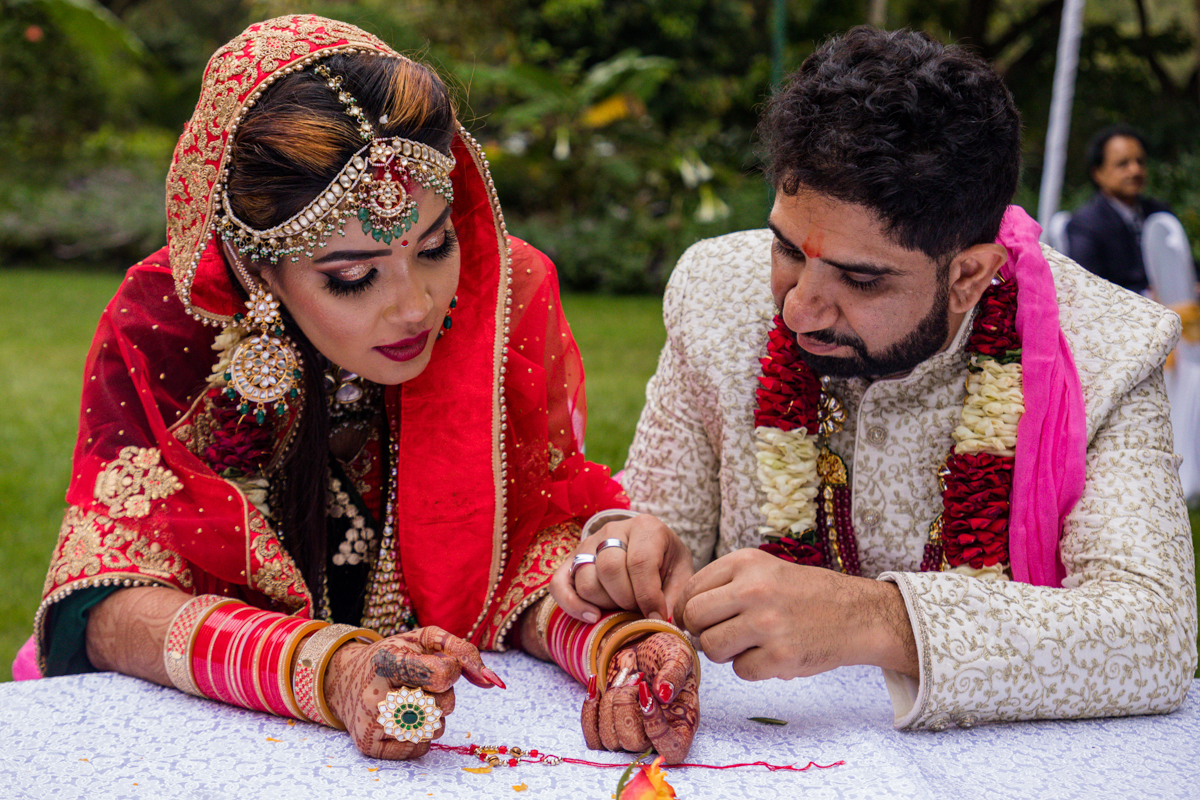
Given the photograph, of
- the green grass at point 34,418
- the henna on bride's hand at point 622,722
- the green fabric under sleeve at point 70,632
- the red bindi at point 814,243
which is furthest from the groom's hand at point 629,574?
the green grass at point 34,418

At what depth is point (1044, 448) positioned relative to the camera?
6.84 ft

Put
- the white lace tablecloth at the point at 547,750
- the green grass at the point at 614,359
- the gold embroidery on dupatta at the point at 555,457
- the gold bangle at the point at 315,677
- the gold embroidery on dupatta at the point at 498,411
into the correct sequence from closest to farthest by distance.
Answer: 1. the white lace tablecloth at the point at 547,750
2. the gold bangle at the point at 315,677
3. the gold embroidery on dupatta at the point at 498,411
4. the gold embroidery on dupatta at the point at 555,457
5. the green grass at the point at 614,359

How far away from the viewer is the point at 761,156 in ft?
7.61

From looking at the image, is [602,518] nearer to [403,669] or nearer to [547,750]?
[547,750]

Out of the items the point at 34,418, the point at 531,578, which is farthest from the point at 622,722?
the point at 34,418

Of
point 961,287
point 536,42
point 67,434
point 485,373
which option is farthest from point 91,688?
point 536,42

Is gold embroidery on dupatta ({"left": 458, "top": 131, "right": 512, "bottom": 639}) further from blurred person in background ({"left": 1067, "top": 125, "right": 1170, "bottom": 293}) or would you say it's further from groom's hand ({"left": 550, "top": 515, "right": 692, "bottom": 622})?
blurred person in background ({"left": 1067, "top": 125, "right": 1170, "bottom": 293})

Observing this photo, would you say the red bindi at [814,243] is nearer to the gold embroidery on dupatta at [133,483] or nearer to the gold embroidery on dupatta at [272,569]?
the gold embroidery on dupatta at [272,569]

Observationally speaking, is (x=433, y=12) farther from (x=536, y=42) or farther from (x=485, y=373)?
(x=485, y=373)

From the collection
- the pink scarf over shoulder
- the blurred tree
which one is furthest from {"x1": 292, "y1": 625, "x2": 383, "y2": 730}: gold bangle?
the blurred tree

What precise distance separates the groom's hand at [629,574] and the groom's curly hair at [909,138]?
0.76 meters

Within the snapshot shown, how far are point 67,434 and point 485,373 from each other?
5.15m

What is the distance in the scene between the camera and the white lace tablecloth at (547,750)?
5.32 feet

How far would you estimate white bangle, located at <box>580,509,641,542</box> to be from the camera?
229 centimetres
